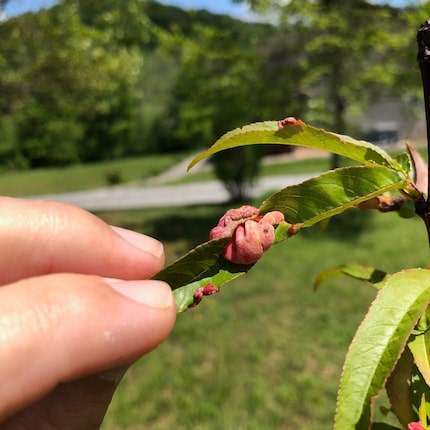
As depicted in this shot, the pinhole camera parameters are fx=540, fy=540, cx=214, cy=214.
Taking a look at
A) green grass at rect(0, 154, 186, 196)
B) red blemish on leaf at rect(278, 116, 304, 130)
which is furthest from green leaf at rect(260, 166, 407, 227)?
green grass at rect(0, 154, 186, 196)

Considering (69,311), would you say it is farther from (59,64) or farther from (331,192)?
(59,64)

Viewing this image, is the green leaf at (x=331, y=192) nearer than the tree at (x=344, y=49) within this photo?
Yes

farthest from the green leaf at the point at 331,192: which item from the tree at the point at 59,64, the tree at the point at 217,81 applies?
the tree at the point at 59,64

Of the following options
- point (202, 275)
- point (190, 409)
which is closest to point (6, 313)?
point (202, 275)

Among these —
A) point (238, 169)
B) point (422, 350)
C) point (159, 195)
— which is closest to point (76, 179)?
point (159, 195)

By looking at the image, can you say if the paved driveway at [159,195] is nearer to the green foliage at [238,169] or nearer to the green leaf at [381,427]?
the green foliage at [238,169]

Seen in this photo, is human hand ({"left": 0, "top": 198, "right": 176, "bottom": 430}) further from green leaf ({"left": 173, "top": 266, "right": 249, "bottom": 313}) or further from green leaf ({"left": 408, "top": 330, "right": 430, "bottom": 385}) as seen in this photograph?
green leaf ({"left": 408, "top": 330, "right": 430, "bottom": 385})
